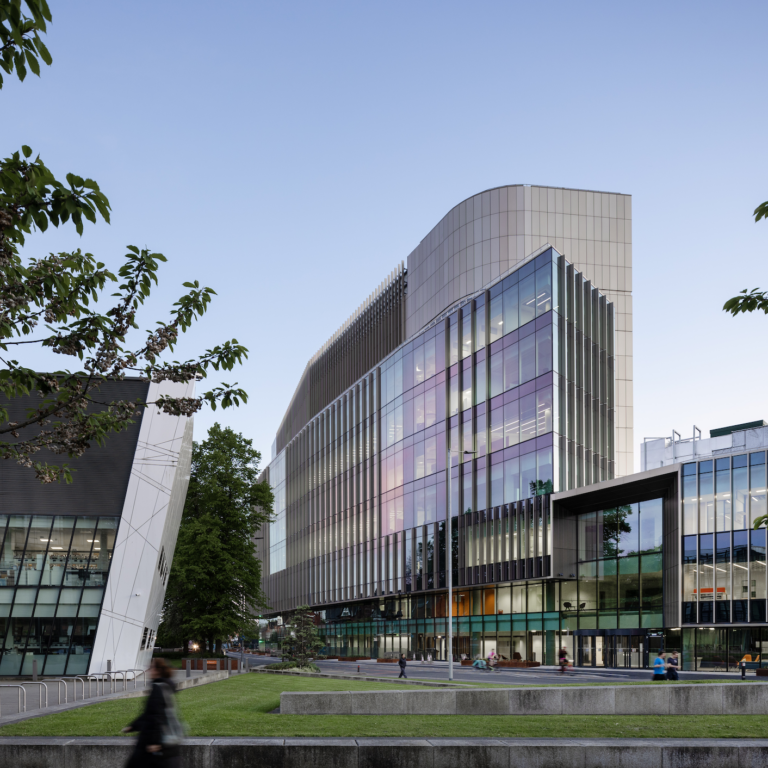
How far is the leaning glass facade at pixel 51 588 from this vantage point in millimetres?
36875

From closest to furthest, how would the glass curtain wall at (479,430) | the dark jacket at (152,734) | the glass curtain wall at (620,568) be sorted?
the dark jacket at (152,734) → the glass curtain wall at (620,568) → the glass curtain wall at (479,430)

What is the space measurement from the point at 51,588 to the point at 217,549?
46.7 ft

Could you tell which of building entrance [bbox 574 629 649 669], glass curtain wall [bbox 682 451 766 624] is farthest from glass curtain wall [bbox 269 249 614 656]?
glass curtain wall [bbox 682 451 766 624]

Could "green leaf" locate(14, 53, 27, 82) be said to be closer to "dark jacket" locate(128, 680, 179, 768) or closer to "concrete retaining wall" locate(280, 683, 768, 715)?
"dark jacket" locate(128, 680, 179, 768)

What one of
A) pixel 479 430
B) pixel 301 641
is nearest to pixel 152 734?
pixel 301 641

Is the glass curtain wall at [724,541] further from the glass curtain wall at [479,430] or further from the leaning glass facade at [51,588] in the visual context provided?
the leaning glass facade at [51,588]

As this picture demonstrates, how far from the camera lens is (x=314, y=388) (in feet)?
371

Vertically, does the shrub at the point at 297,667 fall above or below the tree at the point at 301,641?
below

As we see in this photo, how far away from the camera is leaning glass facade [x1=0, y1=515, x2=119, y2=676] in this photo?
121 feet

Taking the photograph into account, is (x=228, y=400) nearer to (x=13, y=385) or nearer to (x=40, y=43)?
(x=13, y=385)

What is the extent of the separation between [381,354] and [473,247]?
2064 centimetres

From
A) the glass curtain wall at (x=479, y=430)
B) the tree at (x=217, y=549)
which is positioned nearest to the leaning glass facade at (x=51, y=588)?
the tree at (x=217, y=549)

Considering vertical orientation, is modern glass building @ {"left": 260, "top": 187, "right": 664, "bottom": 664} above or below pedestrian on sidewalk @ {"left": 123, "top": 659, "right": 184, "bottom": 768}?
above

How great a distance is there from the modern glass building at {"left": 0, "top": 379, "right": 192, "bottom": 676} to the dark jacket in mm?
29891
